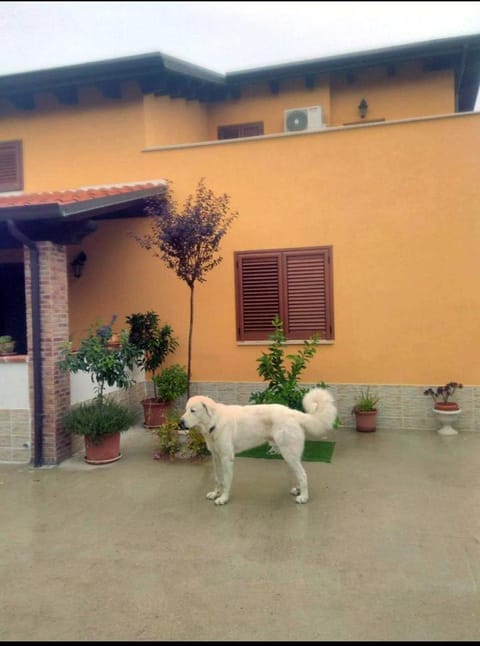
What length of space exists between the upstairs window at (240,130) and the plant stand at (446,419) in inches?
274

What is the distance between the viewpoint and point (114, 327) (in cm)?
880

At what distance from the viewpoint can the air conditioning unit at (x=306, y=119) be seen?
10195 millimetres

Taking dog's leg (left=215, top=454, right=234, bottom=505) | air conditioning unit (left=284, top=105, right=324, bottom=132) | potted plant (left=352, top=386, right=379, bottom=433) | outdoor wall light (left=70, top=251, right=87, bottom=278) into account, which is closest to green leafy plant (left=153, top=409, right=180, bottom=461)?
dog's leg (left=215, top=454, right=234, bottom=505)

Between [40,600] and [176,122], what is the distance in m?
8.67

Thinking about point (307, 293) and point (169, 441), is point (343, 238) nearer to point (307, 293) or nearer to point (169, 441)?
point (307, 293)

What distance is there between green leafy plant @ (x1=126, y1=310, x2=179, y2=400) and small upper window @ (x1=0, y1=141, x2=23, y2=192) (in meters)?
3.91

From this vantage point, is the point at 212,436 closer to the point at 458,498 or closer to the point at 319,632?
the point at 319,632

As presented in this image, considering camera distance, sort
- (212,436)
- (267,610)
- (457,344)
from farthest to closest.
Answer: (457,344) < (212,436) < (267,610)

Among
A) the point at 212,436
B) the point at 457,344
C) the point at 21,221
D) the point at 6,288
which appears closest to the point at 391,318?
the point at 457,344

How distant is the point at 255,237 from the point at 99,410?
3.88m

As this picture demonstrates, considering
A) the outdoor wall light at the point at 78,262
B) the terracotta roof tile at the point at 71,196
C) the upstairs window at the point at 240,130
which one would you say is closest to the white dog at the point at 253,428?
the terracotta roof tile at the point at 71,196

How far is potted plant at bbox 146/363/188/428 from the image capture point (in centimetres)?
809

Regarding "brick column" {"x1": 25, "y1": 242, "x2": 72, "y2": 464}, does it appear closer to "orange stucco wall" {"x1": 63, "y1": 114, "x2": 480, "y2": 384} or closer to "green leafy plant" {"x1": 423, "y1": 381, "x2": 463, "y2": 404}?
"orange stucco wall" {"x1": 63, "y1": 114, "x2": 480, "y2": 384}

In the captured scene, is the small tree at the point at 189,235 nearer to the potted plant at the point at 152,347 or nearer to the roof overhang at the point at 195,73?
the potted plant at the point at 152,347
